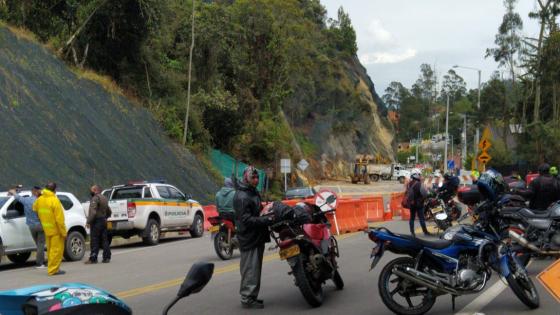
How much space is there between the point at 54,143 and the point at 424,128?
140043mm

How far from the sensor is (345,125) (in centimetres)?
8469

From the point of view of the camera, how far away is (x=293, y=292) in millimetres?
9977

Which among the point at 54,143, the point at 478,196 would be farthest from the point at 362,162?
the point at 478,196

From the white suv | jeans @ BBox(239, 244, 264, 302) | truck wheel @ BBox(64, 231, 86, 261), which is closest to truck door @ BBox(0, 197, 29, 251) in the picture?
the white suv

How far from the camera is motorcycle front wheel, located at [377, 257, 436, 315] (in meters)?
7.80

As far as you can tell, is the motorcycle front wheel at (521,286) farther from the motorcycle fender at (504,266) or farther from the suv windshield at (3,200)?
the suv windshield at (3,200)

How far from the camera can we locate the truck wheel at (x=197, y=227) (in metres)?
21.7

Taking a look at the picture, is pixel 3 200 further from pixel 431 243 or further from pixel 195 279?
pixel 195 279

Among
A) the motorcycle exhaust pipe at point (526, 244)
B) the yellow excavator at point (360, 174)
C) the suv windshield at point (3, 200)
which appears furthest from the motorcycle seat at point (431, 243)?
the yellow excavator at point (360, 174)

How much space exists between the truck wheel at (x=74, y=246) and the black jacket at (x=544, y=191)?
34.0 feet

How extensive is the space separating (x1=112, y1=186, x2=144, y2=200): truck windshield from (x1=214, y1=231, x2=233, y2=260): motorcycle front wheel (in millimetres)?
6182

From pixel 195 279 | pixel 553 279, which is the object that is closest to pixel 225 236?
pixel 553 279

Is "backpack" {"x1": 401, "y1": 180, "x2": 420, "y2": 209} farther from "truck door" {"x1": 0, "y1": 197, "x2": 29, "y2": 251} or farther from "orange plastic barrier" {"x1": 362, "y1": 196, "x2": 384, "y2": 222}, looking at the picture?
"truck door" {"x1": 0, "y1": 197, "x2": 29, "y2": 251}

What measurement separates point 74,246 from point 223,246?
4.06m
